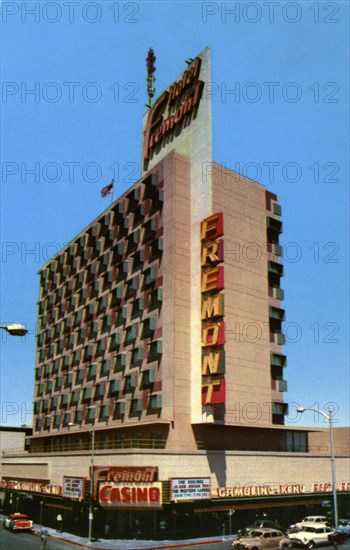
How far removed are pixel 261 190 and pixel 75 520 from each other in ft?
145

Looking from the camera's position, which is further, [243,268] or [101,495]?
[243,268]

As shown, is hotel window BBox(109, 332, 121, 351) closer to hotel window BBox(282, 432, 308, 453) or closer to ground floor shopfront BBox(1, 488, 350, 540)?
ground floor shopfront BBox(1, 488, 350, 540)

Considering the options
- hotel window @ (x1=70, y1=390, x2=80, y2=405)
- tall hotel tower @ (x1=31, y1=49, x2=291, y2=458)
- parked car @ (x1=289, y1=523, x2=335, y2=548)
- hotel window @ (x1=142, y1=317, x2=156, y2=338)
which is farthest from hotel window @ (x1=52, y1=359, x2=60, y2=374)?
parked car @ (x1=289, y1=523, x2=335, y2=548)

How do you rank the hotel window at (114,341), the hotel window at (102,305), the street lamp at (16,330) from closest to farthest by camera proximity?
the street lamp at (16,330) < the hotel window at (114,341) < the hotel window at (102,305)

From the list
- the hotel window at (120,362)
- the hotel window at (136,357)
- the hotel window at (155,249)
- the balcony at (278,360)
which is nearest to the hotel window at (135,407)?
the hotel window at (136,357)

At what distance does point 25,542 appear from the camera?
5444 cm

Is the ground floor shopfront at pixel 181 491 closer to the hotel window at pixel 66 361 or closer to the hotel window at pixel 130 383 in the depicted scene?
the hotel window at pixel 130 383

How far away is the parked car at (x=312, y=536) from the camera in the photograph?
4775 centimetres

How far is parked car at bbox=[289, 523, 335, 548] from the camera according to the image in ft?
157

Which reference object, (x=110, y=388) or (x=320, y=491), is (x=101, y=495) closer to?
(x=110, y=388)

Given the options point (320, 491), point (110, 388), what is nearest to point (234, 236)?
point (110, 388)

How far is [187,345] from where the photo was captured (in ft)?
205

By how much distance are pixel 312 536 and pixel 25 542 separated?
2659cm

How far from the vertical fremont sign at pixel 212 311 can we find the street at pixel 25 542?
747 inches
